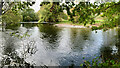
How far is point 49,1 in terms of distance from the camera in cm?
346

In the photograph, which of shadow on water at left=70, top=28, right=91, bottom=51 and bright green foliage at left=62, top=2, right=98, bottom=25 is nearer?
bright green foliage at left=62, top=2, right=98, bottom=25

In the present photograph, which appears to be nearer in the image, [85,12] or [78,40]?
[85,12]

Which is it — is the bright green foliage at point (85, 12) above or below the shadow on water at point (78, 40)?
above

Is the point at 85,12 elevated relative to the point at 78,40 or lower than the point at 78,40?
elevated

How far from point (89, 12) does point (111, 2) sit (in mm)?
1140

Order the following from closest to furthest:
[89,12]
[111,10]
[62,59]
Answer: [89,12], [111,10], [62,59]

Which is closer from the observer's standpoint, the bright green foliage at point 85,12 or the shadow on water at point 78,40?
the bright green foliage at point 85,12

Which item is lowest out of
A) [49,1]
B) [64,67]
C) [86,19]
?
[64,67]

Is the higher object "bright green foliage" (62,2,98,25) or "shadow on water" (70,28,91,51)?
"bright green foliage" (62,2,98,25)

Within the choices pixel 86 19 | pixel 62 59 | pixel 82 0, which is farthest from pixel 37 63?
pixel 82 0

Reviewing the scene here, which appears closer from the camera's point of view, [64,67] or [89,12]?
[89,12]

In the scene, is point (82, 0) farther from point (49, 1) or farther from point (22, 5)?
point (22, 5)

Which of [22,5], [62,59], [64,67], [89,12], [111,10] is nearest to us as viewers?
[22,5]

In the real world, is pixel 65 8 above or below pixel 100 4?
below
